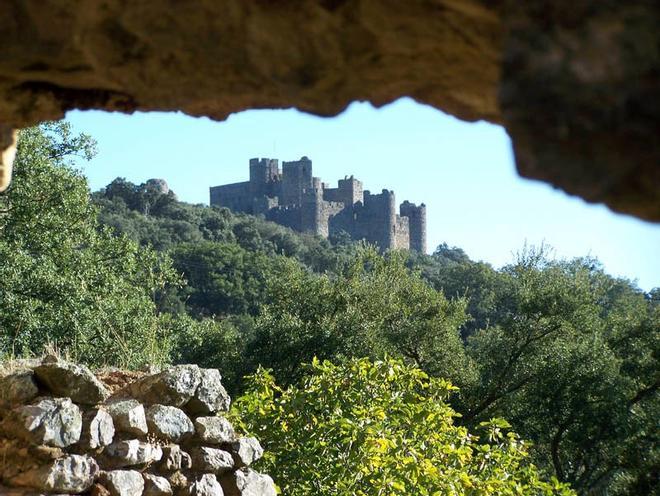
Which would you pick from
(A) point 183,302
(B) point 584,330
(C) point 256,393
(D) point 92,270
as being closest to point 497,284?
(A) point 183,302

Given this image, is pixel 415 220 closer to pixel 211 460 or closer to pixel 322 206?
pixel 322 206

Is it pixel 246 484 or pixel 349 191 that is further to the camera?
pixel 349 191

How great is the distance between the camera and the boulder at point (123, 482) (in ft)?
18.3

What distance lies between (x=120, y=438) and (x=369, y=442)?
217 centimetres

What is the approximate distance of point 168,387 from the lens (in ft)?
21.0

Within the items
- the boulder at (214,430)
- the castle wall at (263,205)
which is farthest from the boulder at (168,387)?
the castle wall at (263,205)

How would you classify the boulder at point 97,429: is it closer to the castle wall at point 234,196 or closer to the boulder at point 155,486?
the boulder at point 155,486

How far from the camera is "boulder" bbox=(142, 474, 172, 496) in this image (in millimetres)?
5852

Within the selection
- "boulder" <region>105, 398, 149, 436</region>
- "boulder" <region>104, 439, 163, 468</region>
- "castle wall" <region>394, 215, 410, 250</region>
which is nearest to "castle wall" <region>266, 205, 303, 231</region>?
"castle wall" <region>394, 215, 410, 250</region>

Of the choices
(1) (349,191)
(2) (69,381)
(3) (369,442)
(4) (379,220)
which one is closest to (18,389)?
(2) (69,381)

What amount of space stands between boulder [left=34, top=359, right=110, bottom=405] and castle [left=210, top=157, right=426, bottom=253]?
60.0m

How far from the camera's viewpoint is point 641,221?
4.91 feet

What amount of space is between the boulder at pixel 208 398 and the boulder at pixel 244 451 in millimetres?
281

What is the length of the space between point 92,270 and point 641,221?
14.3 metres
